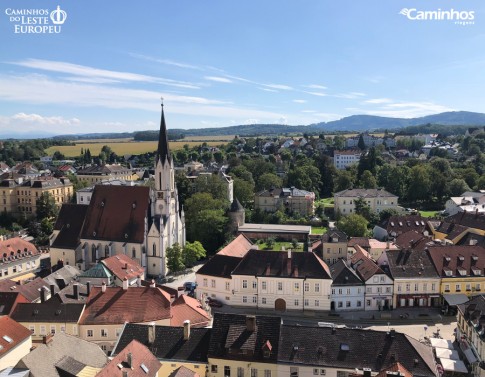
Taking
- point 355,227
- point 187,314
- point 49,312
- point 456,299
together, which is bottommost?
point 456,299

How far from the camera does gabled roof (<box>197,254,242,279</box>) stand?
5141 centimetres

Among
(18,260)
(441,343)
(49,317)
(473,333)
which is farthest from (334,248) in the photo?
(18,260)

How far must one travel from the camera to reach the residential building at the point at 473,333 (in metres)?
35.0

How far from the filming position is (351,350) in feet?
100.0

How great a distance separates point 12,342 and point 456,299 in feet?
131

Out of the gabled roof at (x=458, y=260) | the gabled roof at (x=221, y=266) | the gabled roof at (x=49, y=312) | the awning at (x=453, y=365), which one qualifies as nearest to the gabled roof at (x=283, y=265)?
the gabled roof at (x=221, y=266)

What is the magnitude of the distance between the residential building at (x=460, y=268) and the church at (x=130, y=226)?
31992 millimetres

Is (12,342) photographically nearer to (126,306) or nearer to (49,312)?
(49,312)

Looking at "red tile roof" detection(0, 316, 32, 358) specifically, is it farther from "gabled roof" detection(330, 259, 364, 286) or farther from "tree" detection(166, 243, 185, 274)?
"gabled roof" detection(330, 259, 364, 286)

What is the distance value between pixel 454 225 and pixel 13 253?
61.4 metres

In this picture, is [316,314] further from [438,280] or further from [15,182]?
[15,182]

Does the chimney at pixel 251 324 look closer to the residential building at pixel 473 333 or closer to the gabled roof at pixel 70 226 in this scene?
the residential building at pixel 473 333

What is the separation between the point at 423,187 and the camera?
108875 mm

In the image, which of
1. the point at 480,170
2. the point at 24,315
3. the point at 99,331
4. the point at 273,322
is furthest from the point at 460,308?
the point at 480,170
